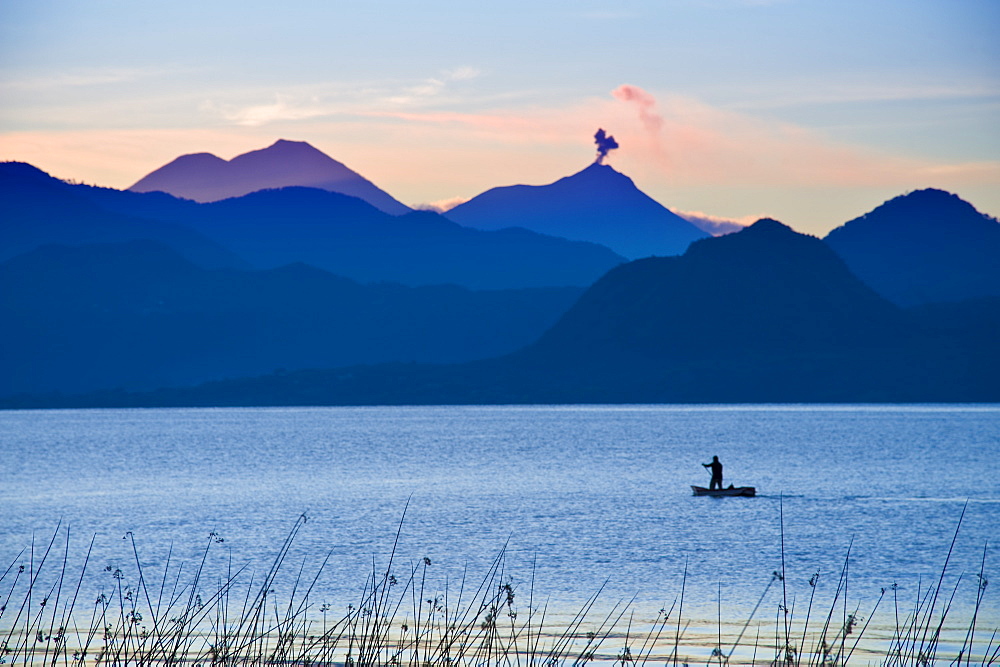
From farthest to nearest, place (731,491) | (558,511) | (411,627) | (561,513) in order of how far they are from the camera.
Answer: (731,491), (558,511), (561,513), (411,627)

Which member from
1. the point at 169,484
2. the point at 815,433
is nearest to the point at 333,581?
the point at 169,484

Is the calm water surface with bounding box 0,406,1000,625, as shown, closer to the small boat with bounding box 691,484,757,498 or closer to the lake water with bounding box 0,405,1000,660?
the lake water with bounding box 0,405,1000,660

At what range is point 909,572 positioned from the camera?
35344 mm

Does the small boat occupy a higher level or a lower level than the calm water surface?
higher

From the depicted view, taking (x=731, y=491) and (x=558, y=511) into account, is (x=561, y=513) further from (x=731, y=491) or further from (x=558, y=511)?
(x=731, y=491)

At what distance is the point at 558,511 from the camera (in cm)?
5862

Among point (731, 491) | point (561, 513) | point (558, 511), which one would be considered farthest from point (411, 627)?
point (731, 491)

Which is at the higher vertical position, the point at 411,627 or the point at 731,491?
the point at 411,627

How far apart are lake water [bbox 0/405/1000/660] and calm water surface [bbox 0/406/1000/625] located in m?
0.16

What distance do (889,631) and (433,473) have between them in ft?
229

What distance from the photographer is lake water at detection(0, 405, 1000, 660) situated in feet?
113

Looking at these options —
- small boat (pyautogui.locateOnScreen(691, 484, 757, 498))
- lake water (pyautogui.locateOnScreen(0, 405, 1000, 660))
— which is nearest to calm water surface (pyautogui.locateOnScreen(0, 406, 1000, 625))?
lake water (pyautogui.locateOnScreen(0, 405, 1000, 660))

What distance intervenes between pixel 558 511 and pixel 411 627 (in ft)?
117

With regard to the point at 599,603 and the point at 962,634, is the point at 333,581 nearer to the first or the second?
the point at 599,603
